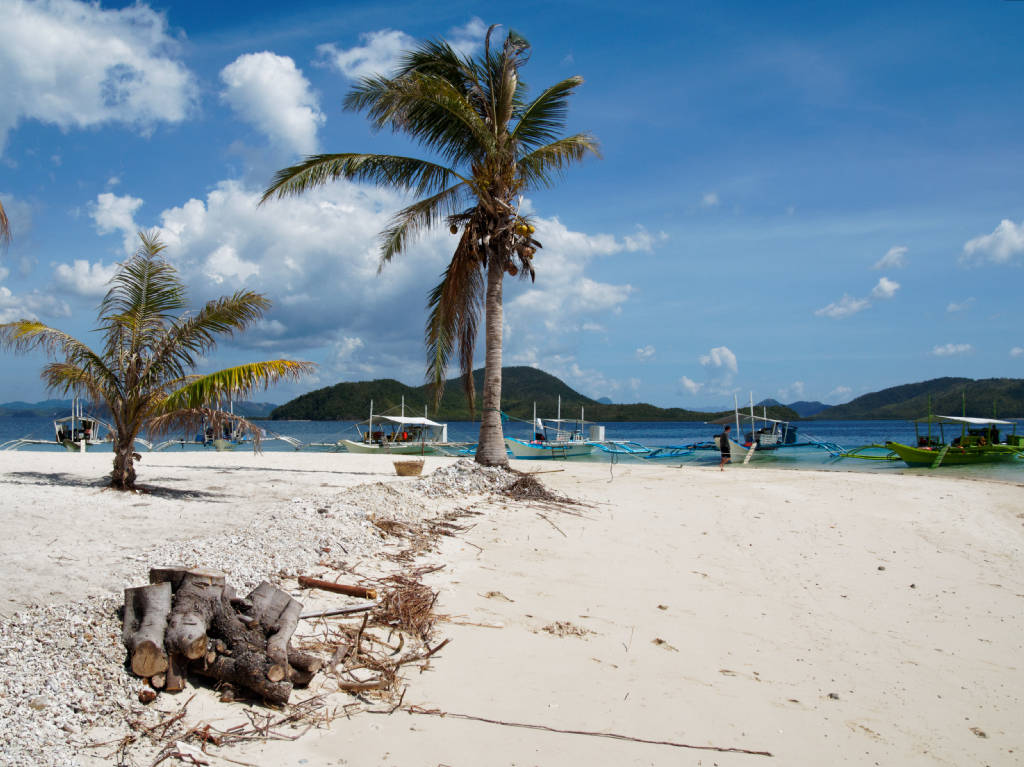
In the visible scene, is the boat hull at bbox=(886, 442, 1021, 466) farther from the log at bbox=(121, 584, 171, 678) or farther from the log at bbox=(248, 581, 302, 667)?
the log at bbox=(121, 584, 171, 678)

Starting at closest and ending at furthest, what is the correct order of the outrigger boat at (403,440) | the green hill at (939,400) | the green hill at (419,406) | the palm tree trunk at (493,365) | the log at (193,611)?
the log at (193,611) → the palm tree trunk at (493,365) → the outrigger boat at (403,440) → the green hill at (939,400) → the green hill at (419,406)

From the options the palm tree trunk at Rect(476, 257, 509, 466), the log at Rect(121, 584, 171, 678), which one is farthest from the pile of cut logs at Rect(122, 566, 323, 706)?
the palm tree trunk at Rect(476, 257, 509, 466)

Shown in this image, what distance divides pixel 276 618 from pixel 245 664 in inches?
18.5

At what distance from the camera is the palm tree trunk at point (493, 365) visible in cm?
1405

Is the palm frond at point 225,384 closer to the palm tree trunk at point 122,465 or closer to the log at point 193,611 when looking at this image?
the palm tree trunk at point 122,465

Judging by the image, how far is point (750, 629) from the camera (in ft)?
17.4

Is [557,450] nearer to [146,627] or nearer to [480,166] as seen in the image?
[480,166]

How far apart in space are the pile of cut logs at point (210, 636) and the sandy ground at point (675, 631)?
1.37 feet

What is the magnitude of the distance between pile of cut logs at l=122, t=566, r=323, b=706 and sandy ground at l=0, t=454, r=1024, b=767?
417mm

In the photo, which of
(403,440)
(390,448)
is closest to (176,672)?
(390,448)

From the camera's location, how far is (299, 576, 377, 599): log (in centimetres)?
510

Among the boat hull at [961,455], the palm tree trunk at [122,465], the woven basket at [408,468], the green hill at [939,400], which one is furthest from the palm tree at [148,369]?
the green hill at [939,400]

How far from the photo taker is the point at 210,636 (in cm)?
367

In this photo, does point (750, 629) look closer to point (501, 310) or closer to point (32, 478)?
point (501, 310)
